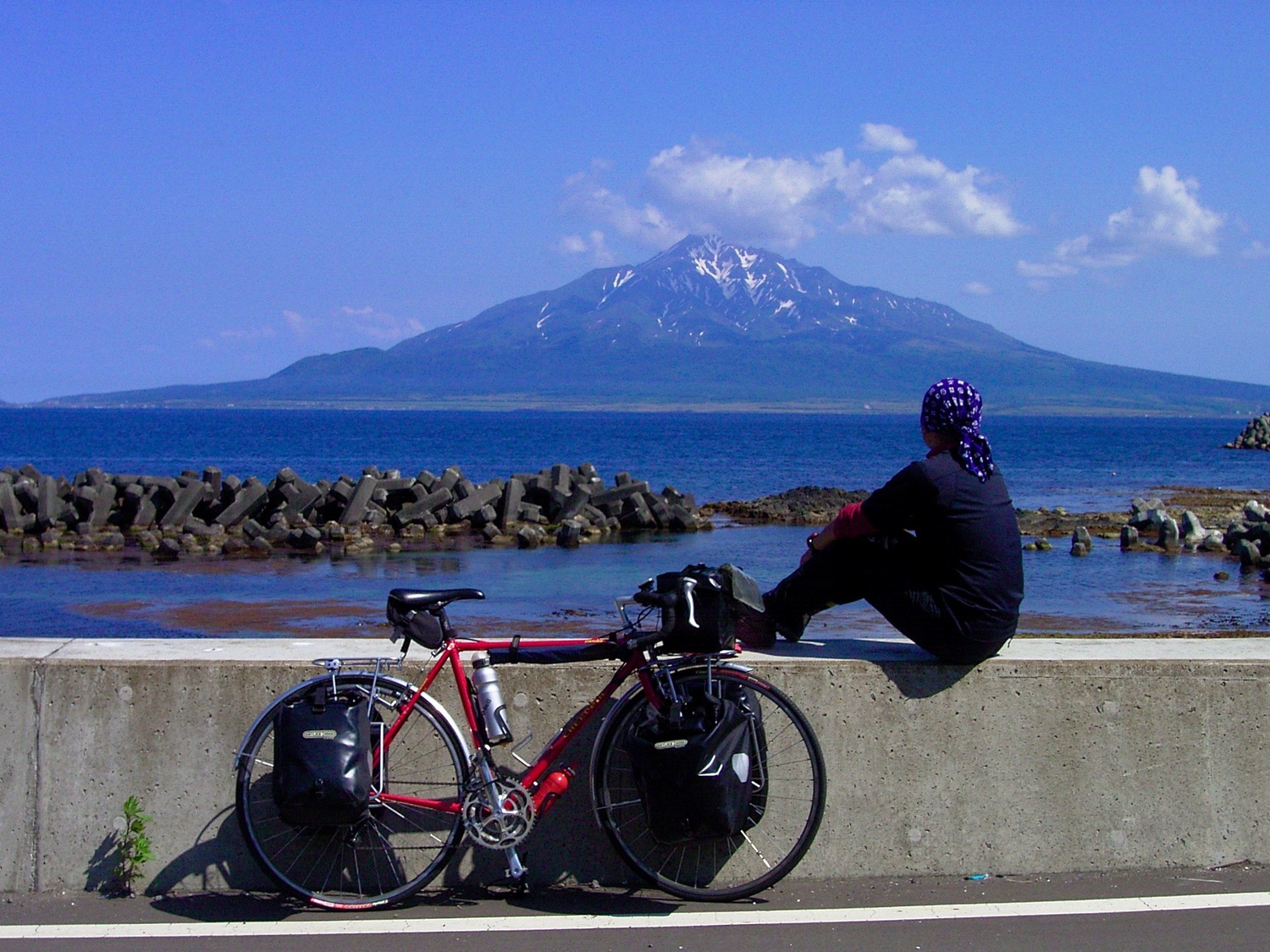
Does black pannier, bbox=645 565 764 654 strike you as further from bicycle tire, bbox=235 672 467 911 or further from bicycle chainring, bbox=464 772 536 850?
bicycle tire, bbox=235 672 467 911

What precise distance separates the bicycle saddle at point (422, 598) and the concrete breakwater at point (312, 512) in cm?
2256

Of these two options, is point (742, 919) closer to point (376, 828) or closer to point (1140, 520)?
point (376, 828)

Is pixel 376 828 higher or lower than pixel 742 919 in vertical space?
higher

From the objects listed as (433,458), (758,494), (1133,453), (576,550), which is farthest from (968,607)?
(1133,453)

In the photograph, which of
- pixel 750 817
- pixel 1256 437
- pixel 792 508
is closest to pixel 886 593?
pixel 750 817

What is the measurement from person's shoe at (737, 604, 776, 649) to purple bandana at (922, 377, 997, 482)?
3.33 ft

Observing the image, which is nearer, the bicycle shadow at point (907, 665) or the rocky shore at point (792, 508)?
the bicycle shadow at point (907, 665)

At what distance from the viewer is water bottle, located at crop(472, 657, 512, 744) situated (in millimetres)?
5090

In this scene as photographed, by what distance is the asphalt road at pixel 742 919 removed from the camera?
187 inches

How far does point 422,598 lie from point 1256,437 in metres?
117

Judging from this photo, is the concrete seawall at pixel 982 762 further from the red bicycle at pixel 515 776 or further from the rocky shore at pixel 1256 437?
the rocky shore at pixel 1256 437

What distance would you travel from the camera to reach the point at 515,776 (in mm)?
5164

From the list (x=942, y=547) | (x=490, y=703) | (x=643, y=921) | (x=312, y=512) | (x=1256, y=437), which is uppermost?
(x=1256, y=437)

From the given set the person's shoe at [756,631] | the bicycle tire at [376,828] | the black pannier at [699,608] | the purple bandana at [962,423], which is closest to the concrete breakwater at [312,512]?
the bicycle tire at [376,828]
